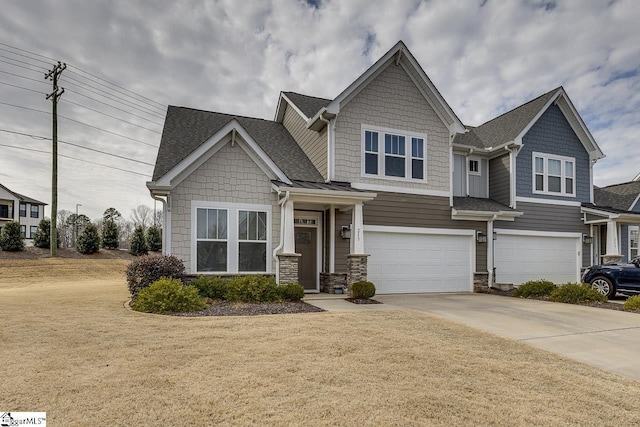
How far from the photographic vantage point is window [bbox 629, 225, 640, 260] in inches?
687

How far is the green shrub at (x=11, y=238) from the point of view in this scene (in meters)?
25.8

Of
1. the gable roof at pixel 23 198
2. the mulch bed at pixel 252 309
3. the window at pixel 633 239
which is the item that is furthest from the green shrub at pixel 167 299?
the gable roof at pixel 23 198

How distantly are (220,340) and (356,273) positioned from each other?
6.28 m

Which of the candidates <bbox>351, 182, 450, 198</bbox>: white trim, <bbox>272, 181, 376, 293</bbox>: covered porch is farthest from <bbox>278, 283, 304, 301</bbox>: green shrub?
<bbox>351, 182, 450, 198</bbox>: white trim

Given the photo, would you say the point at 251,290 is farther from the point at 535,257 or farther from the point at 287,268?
the point at 535,257

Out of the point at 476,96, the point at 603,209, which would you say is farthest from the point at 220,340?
the point at 603,209

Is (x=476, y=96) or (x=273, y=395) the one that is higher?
(x=476, y=96)

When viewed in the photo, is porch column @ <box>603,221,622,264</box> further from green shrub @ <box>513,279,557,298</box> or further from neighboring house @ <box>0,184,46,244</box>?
neighboring house @ <box>0,184,46,244</box>

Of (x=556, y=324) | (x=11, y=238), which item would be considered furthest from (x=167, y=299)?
(x=11, y=238)

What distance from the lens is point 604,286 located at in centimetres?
1220

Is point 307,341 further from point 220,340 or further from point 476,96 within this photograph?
point 476,96

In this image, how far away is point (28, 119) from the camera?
79.0 ft

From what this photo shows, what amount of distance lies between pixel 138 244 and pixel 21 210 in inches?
1046

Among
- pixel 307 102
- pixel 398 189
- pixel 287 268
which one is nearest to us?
pixel 287 268
